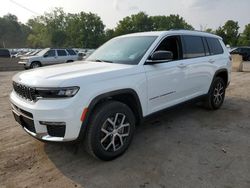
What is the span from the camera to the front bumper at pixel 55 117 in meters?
2.78

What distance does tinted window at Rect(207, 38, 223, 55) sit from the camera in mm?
5396

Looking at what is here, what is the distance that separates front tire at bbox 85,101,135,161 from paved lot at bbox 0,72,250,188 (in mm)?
179

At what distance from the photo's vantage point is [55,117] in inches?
110

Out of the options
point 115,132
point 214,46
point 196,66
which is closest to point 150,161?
point 115,132

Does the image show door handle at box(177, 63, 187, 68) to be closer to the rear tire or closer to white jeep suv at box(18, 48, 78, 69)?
the rear tire

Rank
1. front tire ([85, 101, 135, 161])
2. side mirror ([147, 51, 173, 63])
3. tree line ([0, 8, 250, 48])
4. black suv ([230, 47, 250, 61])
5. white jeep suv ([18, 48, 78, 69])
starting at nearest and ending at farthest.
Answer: front tire ([85, 101, 135, 161]) → side mirror ([147, 51, 173, 63]) → white jeep suv ([18, 48, 78, 69]) → black suv ([230, 47, 250, 61]) → tree line ([0, 8, 250, 48])

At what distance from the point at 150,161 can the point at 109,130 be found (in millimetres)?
731

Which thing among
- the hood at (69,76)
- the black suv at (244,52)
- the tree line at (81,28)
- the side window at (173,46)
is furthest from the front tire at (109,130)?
the tree line at (81,28)

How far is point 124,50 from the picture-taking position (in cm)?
412

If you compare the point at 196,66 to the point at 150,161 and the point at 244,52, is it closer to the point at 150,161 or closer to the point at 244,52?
the point at 150,161

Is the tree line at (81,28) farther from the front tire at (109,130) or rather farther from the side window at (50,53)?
the front tire at (109,130)

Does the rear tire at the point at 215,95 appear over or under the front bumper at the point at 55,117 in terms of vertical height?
under

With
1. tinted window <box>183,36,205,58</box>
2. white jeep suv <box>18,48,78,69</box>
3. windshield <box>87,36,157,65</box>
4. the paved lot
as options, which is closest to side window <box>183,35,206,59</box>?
tinted window <box>183,36,205,58</box>

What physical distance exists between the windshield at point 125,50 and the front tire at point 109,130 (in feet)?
2.67
